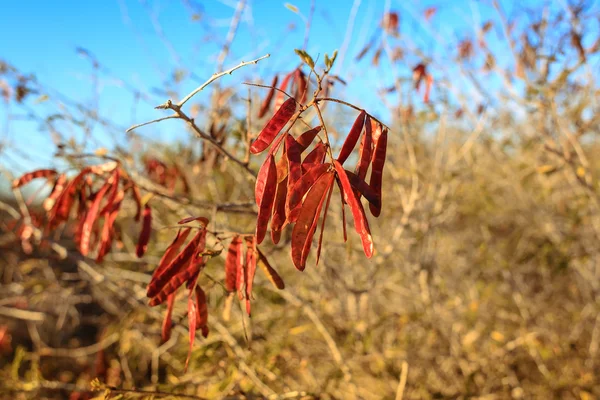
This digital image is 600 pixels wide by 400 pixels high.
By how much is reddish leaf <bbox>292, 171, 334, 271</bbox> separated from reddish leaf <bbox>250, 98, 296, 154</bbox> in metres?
0.14

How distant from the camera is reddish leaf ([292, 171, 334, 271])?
73 centimetres

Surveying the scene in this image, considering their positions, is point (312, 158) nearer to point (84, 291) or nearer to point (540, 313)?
point (540, 313)

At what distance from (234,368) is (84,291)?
13.2 feet

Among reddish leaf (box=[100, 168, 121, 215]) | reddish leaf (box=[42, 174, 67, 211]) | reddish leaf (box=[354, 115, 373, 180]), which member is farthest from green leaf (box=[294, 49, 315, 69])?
reddish leaf (box=[42, 174, 67, 211])

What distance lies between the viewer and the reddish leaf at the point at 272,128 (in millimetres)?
815

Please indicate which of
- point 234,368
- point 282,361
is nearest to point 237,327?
point 282,361

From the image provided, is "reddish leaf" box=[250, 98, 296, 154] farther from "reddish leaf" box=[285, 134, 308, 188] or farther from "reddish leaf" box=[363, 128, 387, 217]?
"reddish leaf" box=[363, 128, 387, 217]

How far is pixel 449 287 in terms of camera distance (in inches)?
143

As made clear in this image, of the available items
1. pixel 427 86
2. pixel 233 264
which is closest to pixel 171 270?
pixel 233 264

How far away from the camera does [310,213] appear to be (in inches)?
28.8

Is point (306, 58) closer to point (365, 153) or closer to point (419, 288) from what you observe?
point (365, 153)

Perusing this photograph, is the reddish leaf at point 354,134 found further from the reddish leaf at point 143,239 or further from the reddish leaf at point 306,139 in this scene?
the reddish leaf at point 143,239

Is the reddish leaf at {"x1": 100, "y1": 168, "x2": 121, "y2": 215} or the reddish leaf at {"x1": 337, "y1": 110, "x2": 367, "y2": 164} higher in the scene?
the reddish leaf at {"x1": 337, "y1": 110, "x2": 367, "y2": 164}

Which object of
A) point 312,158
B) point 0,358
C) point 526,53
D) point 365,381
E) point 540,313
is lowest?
point 0,358
